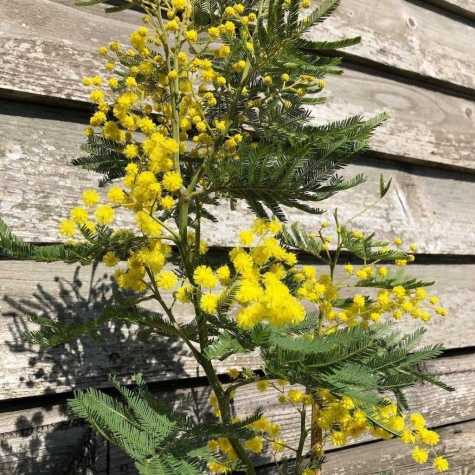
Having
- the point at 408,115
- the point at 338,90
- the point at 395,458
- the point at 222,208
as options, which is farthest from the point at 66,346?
the point at 408,115

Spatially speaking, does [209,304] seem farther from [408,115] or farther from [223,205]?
[408,115]

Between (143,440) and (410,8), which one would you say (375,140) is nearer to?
(410,8)

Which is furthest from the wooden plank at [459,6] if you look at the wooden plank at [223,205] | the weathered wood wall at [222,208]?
the wooden plank at [223,205]

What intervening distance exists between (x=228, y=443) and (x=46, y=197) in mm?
564

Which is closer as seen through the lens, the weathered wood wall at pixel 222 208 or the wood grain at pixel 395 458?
the weathered wood wall at pixel 222 208

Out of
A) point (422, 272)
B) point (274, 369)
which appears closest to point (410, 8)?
point (422, 272)

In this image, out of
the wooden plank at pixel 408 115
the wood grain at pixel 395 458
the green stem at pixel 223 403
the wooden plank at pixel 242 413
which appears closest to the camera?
the green stem at pixel 223 403

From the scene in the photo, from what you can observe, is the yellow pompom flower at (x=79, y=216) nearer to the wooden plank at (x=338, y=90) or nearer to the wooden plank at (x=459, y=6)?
the wooden plank at (x=338, y=90)

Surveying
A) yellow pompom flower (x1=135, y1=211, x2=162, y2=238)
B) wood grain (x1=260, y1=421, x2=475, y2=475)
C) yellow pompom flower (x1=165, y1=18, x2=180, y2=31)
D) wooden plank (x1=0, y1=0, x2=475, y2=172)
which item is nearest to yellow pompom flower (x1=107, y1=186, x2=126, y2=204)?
yellow pompom flower (x1=135, y1=211, x2=162, y2=238)

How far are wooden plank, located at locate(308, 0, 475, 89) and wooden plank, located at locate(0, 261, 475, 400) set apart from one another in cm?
91

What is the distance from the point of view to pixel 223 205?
3.86ft

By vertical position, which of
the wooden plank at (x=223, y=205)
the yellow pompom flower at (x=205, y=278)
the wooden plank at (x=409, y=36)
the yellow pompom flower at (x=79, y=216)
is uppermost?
the wooden plank at (x=409, y=36)

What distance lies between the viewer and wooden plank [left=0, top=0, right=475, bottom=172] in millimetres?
988

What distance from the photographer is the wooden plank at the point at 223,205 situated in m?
0.94
